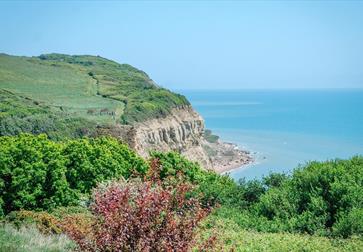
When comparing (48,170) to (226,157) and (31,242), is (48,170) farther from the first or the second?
(226,157)

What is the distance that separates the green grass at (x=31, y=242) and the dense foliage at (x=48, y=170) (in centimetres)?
747

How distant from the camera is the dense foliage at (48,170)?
2073 cm

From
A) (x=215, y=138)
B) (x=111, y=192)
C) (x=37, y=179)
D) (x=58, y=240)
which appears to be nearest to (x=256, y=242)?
(x=58, y=240)

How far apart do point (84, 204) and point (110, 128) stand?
2485 cm

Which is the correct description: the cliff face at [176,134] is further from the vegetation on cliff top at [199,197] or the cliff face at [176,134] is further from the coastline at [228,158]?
the vegetation on cliff top at [199,197]

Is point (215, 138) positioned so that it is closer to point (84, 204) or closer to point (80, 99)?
point (80, 99)

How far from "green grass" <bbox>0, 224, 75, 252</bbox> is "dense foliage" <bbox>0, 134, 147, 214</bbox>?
747 cm

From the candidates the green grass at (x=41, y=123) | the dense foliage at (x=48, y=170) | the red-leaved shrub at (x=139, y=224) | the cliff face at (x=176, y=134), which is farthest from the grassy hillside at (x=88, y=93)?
the red-leaved shrub at (x=139, y=224)

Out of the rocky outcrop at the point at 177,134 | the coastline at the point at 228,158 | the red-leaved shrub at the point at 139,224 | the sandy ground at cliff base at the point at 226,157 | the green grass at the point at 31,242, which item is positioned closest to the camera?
the red-leaved shrub at the point at 139,224

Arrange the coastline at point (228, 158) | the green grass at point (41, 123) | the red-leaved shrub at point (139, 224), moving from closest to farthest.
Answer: the red-leaved shrub at point (139, 224) → the green grass at point (41, 123) → the coastline at point (228, 158)

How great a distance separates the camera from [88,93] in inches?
2965

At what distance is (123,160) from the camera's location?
26078mm

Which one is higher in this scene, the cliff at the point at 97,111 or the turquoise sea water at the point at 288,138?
the cliff at the point at 97,111

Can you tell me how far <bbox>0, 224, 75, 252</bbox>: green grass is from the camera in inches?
432
